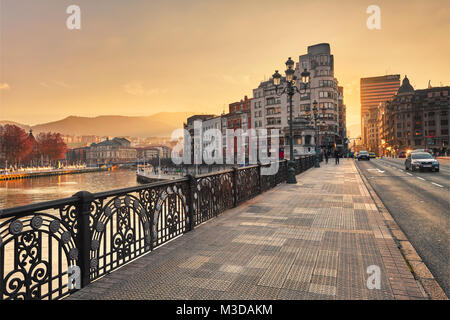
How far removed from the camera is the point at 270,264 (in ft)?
13.4

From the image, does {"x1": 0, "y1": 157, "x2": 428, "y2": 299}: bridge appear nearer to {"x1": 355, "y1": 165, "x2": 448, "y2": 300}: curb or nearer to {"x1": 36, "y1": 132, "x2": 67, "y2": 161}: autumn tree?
{"x1": 355, "y1": 165, "x2": 448, "y2": 300}: curb

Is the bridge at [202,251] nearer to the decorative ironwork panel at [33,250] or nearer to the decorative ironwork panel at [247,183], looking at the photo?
the decorative ironwork panel at [33,250]

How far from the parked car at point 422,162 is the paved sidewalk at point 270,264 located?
58.8 ft

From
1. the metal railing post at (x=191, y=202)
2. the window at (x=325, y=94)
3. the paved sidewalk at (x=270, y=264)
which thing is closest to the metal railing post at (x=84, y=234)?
the paved sidewalk at (x=270, y=264)

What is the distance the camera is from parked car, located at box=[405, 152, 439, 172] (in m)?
20.2

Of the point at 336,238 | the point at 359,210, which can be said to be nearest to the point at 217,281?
the point at 336,238

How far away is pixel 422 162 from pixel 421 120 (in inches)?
3460

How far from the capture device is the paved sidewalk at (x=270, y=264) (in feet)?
10.7

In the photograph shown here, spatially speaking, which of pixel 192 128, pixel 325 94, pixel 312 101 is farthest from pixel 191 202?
pixel 192 128

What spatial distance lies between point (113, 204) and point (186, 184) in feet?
7.43

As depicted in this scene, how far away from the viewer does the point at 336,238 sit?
209 inches

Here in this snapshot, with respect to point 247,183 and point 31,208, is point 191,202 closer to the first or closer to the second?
point 31,208

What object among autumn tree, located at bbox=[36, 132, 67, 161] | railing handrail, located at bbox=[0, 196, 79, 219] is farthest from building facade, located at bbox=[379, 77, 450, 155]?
autumn tree, located at bbox=[36, 132, 67, 161]
